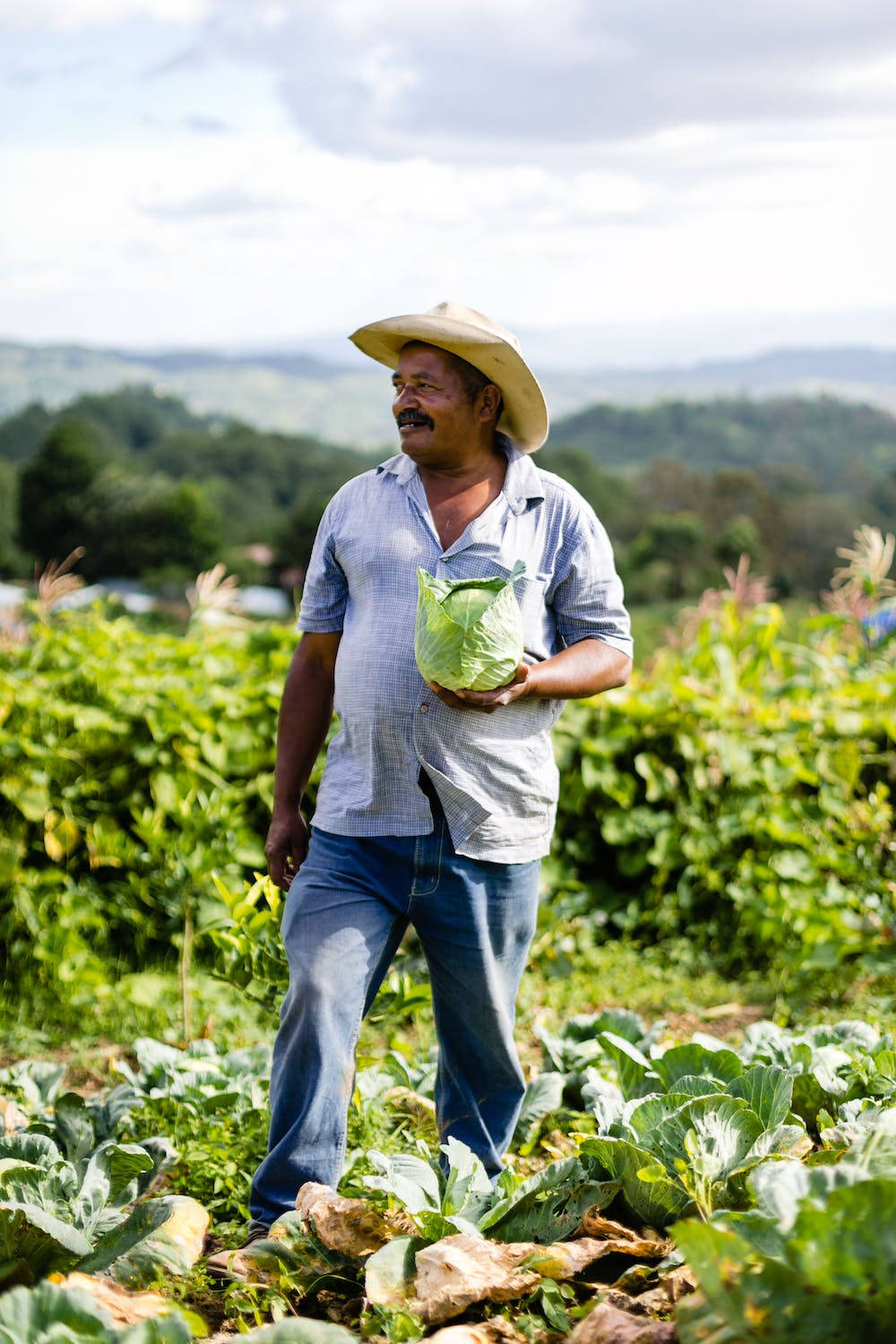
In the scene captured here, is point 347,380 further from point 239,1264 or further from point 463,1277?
point 463,1277

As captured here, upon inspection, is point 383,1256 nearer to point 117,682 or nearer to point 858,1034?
point 858,1034

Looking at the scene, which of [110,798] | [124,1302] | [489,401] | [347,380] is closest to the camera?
[124,1302]

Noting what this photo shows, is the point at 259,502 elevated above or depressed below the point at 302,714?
below

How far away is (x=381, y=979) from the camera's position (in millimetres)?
2982

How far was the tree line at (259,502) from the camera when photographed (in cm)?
5444

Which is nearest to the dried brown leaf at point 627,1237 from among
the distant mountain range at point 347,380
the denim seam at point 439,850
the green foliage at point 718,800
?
the denim seam at point 439,850

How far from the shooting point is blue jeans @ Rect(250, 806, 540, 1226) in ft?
8.89

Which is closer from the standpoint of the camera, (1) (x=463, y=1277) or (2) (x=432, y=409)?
(1) (x=463, y=1277)

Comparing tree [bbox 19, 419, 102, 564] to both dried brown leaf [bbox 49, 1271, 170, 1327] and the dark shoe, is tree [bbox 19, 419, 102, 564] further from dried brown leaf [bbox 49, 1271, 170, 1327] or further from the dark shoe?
dried brown leaf [bbox 49, 1271, 170, 1327]

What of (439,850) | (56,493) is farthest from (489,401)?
(56,493)

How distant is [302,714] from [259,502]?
212ft

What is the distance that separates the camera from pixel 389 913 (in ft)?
9.39

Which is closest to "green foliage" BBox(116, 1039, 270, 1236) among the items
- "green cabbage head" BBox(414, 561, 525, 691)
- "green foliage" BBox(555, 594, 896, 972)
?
"green cabbage head" BBox(414, 561, 525, 691)

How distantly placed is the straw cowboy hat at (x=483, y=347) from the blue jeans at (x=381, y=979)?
928 millimetres
